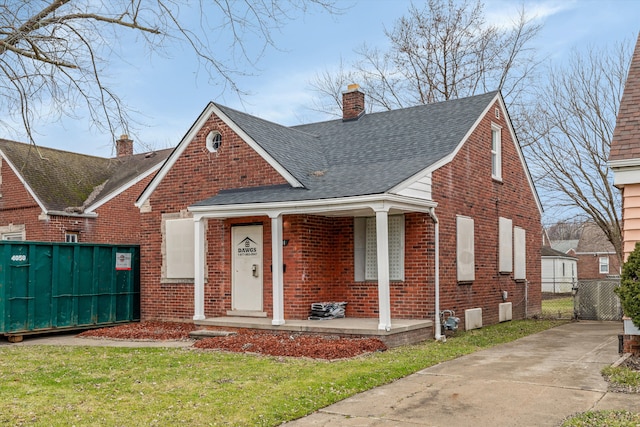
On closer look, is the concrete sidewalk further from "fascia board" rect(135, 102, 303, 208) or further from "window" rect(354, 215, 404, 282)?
"fascia board" rect(135, 102, 303, 208)

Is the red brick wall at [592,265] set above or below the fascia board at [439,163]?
below

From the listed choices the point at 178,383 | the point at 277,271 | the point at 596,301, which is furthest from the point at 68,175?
the point at 596,301

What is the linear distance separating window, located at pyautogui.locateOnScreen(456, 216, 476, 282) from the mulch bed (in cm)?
395

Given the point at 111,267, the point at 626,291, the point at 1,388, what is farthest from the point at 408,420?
the point at 111,267

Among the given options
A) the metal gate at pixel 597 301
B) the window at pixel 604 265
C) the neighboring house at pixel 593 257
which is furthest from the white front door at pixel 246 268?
the window at pixel 604 265

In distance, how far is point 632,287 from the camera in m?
8.88

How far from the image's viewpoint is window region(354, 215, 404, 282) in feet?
44.2

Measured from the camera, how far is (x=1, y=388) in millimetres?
8055

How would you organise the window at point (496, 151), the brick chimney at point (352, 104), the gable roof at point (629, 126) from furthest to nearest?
the brick chimney at point (352, 104) → the window at point (496, 151) → the gable roof at point (629, 126)

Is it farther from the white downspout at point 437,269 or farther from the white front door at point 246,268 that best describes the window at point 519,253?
the white front door at point 246,268

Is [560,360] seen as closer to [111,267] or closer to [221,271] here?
[221,271]

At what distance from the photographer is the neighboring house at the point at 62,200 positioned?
818 inches

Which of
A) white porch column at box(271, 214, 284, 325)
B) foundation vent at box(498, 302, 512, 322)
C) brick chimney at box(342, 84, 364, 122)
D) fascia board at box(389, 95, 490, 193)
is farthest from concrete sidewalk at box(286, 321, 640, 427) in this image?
brick chimney at box(342, 84, 364, 122)

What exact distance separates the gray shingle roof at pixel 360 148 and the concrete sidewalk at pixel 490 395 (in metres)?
3.76
